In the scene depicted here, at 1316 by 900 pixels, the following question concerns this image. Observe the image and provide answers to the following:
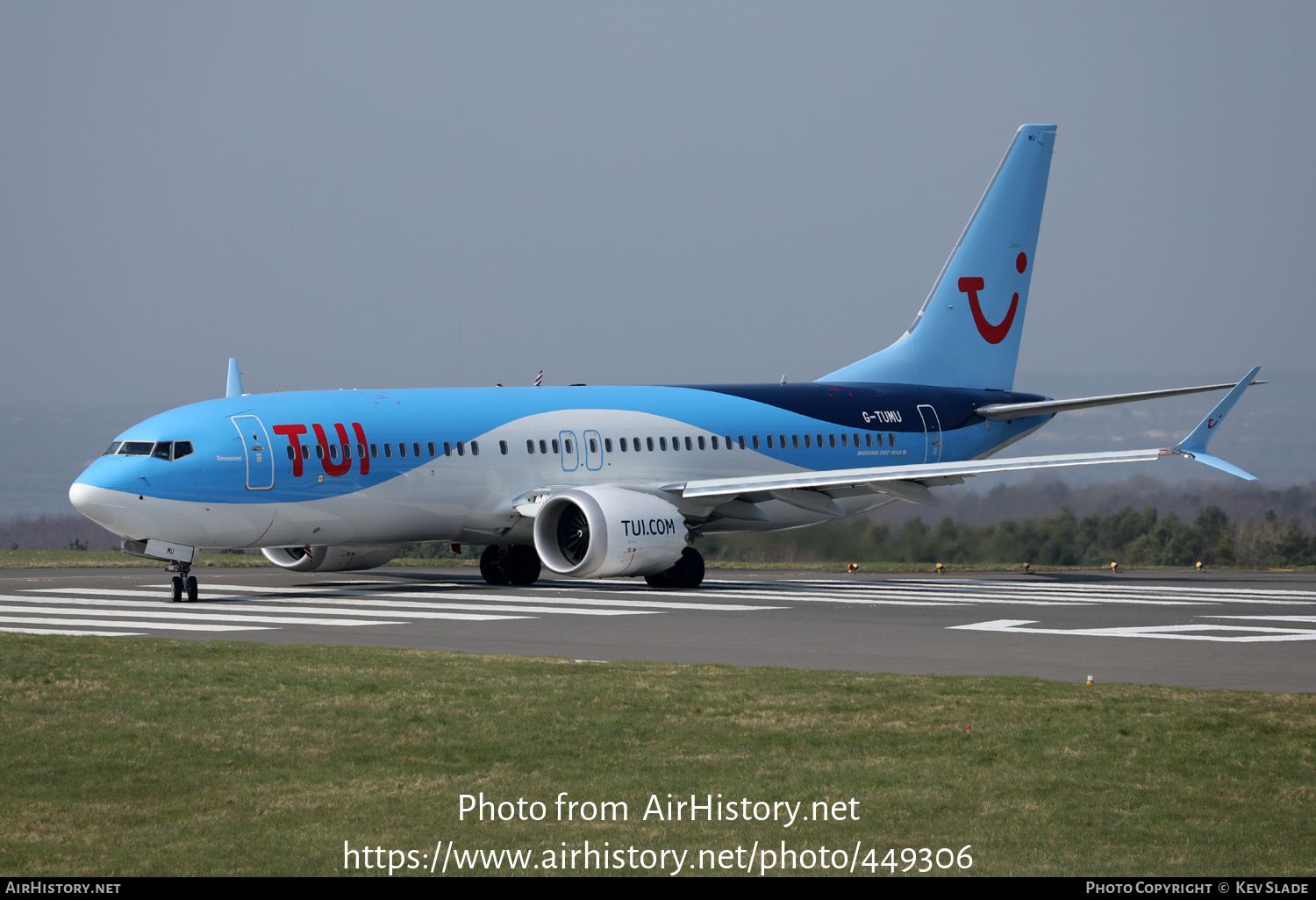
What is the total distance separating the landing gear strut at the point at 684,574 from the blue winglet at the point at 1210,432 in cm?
930

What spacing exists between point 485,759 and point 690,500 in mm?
20850

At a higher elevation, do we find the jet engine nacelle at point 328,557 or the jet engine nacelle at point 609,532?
the jet engine nacelle at point 609,532

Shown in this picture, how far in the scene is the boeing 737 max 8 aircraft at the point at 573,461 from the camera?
27797 millimetres

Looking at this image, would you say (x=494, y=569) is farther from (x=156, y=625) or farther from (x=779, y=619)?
(x=156, y=625)

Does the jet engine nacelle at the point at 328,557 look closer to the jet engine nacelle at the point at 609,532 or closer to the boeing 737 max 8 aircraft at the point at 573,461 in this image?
the boeing 737 max 8 aircraft at the point at 573,461

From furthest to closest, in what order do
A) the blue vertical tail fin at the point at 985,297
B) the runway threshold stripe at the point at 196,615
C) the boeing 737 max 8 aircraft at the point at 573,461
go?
the blue vertical tail fin at the point at 985,297 → the boeing 737 max 8 aircraft at the point at 573,461 → the runway threshold stripe at the point at 196,615

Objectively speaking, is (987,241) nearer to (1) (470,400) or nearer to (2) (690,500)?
(2) (690,500)

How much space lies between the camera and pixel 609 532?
2944 cm

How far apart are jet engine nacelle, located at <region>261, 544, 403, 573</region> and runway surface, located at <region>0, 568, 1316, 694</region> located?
17.8 inches

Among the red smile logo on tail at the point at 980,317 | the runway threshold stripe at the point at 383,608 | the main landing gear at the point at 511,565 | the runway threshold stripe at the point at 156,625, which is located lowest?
the runway threshold stripe at the point at 383,608

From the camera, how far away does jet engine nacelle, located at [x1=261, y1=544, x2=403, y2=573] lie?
3300 cm

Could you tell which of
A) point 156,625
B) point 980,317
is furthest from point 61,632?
point 980,317

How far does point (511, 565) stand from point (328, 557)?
3779 millimetres

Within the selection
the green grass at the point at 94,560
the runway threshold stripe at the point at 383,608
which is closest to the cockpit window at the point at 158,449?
the runway threshold stripe at the point at 383,608
